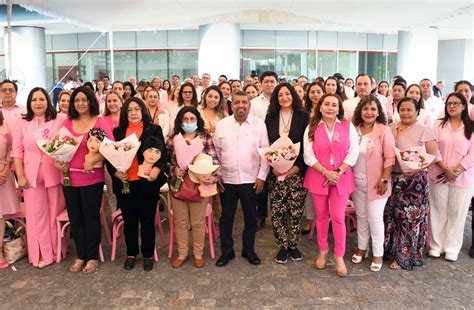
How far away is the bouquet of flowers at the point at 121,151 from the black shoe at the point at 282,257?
1.65m

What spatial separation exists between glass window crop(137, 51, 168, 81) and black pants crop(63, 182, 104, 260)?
15240 mm

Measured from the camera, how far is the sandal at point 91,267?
3789 millimetres

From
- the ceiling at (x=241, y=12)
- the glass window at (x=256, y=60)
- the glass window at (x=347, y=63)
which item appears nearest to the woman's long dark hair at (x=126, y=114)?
the ceiling at (x=241, y=12)

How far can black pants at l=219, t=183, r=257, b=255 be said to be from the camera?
380cm

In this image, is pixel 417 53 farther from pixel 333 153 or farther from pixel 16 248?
pixel 16 248

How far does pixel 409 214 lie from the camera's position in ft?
12.5

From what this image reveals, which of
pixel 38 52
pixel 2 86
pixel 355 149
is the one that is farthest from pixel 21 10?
pixel 355 149

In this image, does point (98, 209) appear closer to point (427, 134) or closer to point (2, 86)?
point (2, 86)

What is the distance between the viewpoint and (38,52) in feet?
55.6

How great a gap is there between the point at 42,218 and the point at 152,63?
15360 mm

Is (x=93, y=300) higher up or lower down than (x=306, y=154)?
lower down

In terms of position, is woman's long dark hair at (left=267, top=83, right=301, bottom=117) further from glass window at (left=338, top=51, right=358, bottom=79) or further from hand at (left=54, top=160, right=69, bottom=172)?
glass window at (left=338, top=51, right=358, bottom=79)

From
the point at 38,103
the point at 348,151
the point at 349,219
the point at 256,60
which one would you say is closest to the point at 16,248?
the point at 38,103

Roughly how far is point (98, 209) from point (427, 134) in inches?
119
